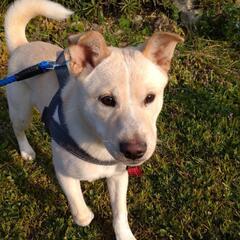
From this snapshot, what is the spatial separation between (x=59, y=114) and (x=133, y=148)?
2.35ft

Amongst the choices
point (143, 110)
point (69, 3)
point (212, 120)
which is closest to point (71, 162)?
point (143, 110)

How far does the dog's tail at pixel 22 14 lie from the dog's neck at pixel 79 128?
0.70 meters

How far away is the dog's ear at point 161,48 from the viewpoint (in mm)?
2676

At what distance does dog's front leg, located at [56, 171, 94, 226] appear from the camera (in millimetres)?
3121

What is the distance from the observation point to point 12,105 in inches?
147

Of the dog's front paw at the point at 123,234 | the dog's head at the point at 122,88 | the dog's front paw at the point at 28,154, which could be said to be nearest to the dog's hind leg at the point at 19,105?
the dog's front paw at the point at 28,154

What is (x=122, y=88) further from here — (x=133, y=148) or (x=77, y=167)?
(x=77, y=167)

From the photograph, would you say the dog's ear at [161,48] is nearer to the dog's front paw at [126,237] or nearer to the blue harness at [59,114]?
the blue harness at [59,114]

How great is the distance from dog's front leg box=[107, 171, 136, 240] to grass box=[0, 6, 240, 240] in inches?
6.2

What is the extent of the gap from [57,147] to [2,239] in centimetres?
94

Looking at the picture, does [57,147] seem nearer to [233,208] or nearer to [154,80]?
[154,80]

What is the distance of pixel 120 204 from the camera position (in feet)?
11.2

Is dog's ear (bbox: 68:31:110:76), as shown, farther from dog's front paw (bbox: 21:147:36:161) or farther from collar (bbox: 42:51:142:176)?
dog's front paw (bbox: 21:147:36:161)

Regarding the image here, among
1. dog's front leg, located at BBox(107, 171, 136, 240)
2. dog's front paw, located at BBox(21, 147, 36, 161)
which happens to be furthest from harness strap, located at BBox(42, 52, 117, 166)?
dog's front paw, located at BBox(21, 147, 36, 161)
